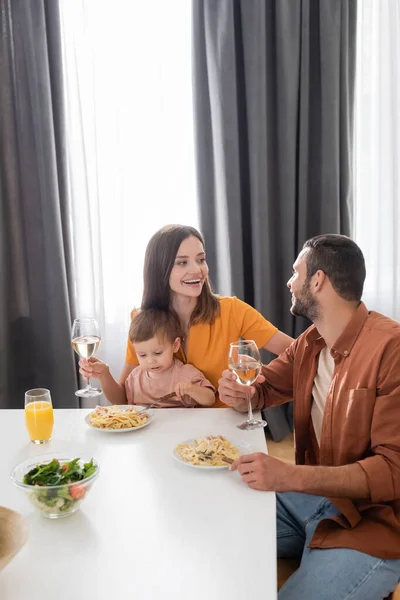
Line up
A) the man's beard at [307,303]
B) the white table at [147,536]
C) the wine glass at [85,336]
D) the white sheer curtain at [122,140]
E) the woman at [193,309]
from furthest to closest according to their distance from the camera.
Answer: the white sheer curtain at [122,140] → the woman at [193,309] → the wine glass at [85,336] → the man's beard at [307,303] → the white table at [147,536]

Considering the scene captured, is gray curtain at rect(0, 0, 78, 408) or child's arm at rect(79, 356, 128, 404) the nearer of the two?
child's arm at rect(79, 356, 128, 404)

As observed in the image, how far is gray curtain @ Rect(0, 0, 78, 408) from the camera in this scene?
3006 mm

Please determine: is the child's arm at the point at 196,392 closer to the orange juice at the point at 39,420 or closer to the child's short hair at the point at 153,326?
the child's short hair at the point at 153,326

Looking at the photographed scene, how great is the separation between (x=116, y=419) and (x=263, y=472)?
1.67 feet

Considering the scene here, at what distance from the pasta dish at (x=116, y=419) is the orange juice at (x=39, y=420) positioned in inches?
5.3

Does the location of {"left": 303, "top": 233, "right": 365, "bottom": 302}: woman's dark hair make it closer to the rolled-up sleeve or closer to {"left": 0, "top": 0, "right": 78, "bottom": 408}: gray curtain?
the rolled-up sleeve

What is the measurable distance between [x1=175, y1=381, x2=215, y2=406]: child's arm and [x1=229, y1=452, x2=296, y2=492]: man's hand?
19.0 inches

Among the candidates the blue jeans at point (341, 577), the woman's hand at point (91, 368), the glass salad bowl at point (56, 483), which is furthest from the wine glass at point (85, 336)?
the blue jeans at point (341, 577)

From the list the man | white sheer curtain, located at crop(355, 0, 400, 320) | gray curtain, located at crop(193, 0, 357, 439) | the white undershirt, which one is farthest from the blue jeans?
white sheer curtain, located at crop(355, 0, 400, 320)

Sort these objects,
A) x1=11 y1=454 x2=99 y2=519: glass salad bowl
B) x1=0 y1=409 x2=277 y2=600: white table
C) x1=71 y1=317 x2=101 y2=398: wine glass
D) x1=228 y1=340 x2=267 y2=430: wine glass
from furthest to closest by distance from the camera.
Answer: x1=71 y1=317 x2=101 y2=398: wine glass, x1=228 y1=340 x2=267 y2=430: wine glass, x1=11 y1=454 x2=99 y2=519: glass salad bowl, x1=0 y1=409 x2=277 y2=600: white table

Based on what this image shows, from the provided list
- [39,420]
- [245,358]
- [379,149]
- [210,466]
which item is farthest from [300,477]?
[379,149]

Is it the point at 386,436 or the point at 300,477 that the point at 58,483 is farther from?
the point at 386,436

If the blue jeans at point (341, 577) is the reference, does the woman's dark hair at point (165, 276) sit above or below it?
above

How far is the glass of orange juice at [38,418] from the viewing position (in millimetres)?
1474
